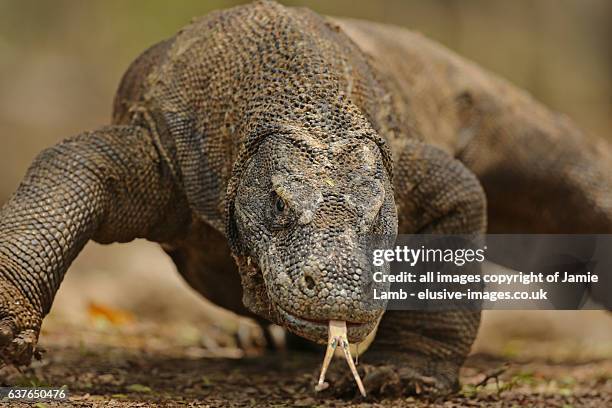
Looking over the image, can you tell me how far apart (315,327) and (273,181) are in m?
0.63

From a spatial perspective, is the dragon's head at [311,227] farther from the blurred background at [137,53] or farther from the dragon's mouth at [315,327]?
the blurred background at [137,53]

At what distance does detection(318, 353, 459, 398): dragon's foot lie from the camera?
15.0 feet

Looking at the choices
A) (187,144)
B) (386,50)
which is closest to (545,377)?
(386,50)

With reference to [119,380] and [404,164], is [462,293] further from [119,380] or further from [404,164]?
[119,380]

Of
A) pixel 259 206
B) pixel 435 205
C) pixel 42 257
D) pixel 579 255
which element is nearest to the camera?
pixel 259 206

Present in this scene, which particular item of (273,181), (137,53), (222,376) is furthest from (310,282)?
(137,53)

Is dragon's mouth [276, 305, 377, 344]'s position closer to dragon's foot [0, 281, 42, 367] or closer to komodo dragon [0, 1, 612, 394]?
komodo dragon [0, 1, 612, 394]

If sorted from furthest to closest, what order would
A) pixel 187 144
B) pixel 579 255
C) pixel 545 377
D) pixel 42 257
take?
1. pixel 579 255
2. pixel 545 377
3. pixel 187 144
4. pixel 42 257

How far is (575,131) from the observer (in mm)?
6863

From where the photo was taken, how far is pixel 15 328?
3.93 meters

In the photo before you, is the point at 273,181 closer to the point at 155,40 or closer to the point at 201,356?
the point at 201,356

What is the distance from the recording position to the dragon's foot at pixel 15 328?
3.88 m

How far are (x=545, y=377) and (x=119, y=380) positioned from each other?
261cm

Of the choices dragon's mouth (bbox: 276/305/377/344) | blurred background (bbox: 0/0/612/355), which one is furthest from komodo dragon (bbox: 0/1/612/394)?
blurred background (bbox: 0/0/612/355)
